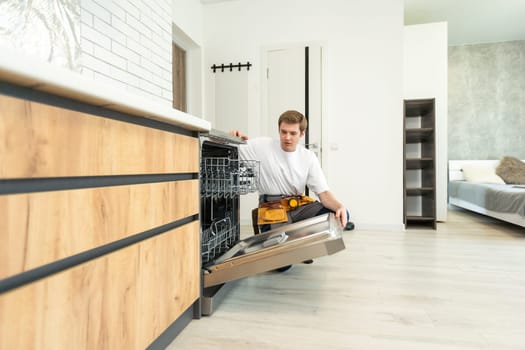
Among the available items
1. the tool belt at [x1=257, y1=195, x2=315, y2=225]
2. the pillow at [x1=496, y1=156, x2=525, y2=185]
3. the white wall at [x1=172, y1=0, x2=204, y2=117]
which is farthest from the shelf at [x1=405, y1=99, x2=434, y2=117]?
the white wall at [x1=172, y1=0, x2=204, y2=117]

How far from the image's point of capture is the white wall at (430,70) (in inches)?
148

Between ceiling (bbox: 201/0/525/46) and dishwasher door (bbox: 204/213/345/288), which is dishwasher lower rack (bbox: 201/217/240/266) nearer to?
dishwasher door (bbox: 204/213/345/288)

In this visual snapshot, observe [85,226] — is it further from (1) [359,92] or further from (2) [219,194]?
(1) [359,92]

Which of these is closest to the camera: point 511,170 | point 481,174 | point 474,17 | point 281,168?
point 281,168

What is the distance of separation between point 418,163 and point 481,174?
1745 mm

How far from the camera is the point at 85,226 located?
68cm

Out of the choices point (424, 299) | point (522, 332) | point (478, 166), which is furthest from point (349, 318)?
point (478, 166)

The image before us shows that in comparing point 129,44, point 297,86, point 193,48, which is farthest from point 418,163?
point 129,44

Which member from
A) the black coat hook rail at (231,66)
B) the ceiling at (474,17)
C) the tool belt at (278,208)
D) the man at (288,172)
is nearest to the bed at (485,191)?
the ceiling at (474,17)

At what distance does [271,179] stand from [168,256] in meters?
1.19

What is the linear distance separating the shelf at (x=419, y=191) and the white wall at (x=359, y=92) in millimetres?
214

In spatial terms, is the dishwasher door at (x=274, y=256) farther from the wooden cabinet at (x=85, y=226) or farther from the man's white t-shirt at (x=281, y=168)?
the man's white t-shirt at (x=281, y=168)

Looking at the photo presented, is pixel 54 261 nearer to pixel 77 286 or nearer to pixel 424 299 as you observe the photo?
pixel 77 286

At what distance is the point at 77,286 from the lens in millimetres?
659
